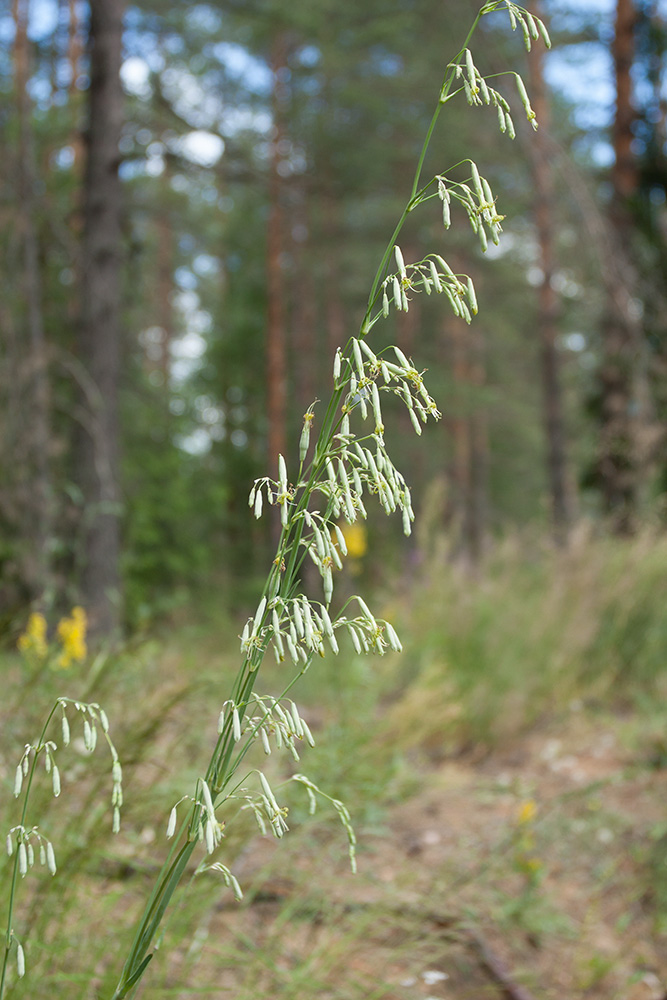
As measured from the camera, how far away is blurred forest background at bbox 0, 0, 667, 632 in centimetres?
493

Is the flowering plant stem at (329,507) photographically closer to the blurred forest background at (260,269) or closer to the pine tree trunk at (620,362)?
the blurred forest background at (260,269)

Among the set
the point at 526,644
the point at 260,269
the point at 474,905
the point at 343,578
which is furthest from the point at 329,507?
the point at 260,269

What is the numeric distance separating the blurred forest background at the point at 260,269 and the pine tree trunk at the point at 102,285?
17mm

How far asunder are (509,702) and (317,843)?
70.2 inches

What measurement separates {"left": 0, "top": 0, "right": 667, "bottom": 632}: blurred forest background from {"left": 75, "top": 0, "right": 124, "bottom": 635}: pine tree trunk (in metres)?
0.02

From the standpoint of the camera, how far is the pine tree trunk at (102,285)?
505cm

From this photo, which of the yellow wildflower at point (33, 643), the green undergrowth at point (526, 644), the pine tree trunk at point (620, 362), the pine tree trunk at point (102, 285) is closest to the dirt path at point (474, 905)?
the green undergrowth at point (526, 644)

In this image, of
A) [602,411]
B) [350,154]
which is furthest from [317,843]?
[350,154]

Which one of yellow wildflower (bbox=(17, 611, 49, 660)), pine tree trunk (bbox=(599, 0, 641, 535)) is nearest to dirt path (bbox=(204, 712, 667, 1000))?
yellow wildflower (bbox=(17, 611, 49, 660))

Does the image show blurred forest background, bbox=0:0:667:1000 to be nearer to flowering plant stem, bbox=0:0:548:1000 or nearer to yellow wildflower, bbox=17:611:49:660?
yellow wildflower, bbox=17:611:49:660

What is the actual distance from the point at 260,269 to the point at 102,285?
349 inches

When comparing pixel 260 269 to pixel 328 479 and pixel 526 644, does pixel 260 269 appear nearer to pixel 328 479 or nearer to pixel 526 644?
pixel 526 644

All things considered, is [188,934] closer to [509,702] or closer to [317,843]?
[317,843]

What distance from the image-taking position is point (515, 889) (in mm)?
2549
